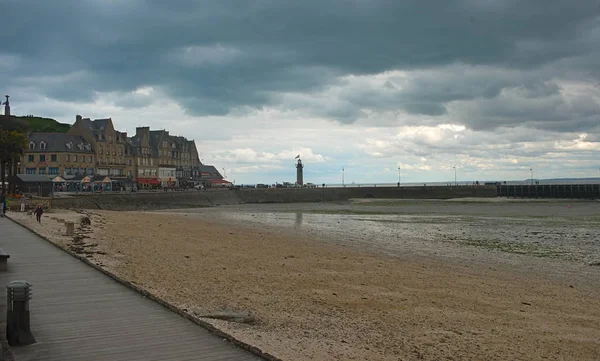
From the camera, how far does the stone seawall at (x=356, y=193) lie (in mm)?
97875

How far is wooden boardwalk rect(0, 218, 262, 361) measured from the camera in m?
7.22

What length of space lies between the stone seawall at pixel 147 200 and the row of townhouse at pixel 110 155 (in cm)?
1958

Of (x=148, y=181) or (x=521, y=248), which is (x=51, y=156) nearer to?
(x=148, y=181)

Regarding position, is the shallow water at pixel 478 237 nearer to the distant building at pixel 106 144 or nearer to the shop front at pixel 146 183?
the distant building at pixel 106 144

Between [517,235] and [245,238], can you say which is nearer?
[245,238]

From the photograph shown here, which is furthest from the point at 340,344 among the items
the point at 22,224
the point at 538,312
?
the point at 22,224

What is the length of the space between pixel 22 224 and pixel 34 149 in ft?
229

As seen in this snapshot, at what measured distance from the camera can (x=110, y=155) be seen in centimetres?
10006

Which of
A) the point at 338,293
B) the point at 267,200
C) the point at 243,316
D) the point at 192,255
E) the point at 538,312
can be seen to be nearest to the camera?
the point at 243,316

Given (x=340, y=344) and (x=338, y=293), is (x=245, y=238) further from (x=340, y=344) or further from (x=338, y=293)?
(x=340, y=344)

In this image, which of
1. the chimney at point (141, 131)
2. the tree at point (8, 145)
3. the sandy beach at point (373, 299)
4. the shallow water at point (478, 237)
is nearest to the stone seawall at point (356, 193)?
the chimney at point (141, 131)

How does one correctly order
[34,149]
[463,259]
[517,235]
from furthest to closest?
[34,149] → [517,235] → [463,259]

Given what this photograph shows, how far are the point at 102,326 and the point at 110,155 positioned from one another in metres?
98.4

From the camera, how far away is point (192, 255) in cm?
1989
